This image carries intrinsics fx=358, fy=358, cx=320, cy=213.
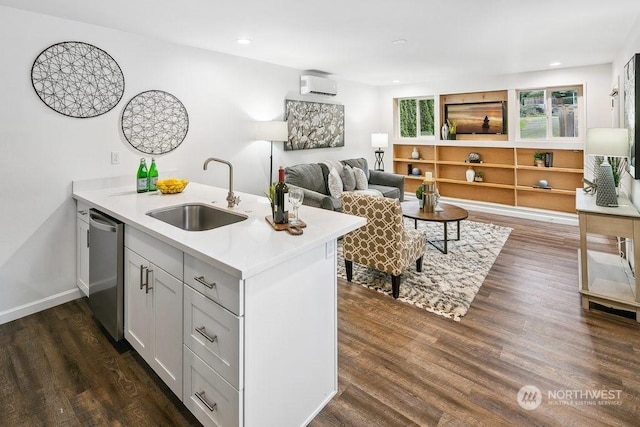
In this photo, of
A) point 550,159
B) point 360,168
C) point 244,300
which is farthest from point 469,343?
point 550,159

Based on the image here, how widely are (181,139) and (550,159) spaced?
5.43 meters

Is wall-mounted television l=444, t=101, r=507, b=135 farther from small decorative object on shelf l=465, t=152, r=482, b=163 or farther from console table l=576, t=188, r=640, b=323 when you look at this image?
console table l=576, t=188, r=640, b=323

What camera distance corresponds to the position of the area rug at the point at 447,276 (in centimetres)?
297

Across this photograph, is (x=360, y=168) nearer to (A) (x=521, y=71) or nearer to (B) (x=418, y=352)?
(A) (x=521, y=71)

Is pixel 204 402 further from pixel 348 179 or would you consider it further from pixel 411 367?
pixel 348 179

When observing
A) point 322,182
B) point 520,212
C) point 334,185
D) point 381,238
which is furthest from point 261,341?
point 520,212

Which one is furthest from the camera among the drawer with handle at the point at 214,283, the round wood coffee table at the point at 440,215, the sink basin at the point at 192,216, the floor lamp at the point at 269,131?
the floor lamp at the point at 269,131

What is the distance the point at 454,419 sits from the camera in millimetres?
1756

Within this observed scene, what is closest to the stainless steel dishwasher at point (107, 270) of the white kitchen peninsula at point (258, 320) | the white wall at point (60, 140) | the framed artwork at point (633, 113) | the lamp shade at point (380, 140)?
the white kitchen peninsula at point (258, 320)

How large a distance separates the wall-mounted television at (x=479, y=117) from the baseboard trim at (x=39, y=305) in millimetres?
6206

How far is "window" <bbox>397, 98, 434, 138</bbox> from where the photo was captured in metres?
6.97

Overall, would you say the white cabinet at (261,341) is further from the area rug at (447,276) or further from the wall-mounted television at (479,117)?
the wall-mounted television at (479,117)

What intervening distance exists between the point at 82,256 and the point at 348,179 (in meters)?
3.57

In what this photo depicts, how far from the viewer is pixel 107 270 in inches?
90.6
